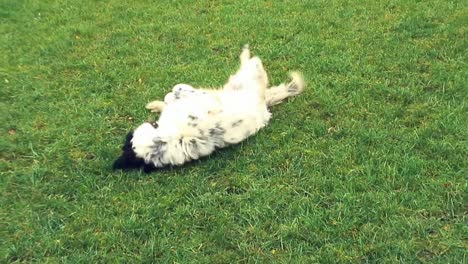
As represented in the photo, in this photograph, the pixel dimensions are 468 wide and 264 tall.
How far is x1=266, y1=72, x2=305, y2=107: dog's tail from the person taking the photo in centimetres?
472

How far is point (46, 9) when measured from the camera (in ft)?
23.3

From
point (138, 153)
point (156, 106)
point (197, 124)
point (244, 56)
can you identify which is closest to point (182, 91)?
point (156, 106)

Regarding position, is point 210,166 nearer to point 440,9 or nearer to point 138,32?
point 138,32

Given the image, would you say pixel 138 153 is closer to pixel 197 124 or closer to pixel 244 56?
pixel 197 124

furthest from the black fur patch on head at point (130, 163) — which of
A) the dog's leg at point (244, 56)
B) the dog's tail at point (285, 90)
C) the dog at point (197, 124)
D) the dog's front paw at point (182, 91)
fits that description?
the dog's leg at point (244, 56)

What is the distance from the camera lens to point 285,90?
480 centimetres

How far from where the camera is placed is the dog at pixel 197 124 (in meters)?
4.03

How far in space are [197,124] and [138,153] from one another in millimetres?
463

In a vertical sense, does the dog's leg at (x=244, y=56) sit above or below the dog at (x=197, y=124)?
above

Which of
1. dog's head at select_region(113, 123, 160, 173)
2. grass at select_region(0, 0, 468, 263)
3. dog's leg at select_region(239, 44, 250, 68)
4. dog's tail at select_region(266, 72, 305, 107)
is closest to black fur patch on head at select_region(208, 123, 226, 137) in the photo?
grass at select_region(0, 0, 468, 263)

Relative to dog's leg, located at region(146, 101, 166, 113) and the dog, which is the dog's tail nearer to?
the dog

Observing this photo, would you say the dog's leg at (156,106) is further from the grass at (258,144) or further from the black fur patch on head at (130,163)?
the black fur patch on head at (130,163)

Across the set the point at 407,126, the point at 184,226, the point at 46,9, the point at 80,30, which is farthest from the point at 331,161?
the point at 46,9

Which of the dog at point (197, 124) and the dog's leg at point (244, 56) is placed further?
the dog's leg at point (244, 56)
